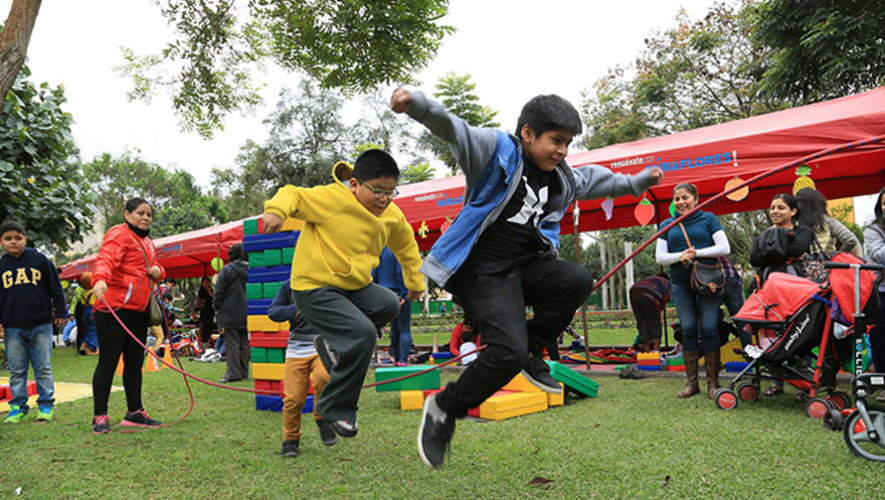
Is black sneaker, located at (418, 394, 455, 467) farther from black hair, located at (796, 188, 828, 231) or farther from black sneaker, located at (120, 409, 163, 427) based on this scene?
black hair, located at (796, 188, 828, 231)

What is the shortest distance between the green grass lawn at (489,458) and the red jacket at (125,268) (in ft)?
3.97

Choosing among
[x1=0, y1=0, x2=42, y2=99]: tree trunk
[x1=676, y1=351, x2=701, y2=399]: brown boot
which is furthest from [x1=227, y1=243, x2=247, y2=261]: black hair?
[x1=676, y1=351, x2=701, y2=399]: brown boot

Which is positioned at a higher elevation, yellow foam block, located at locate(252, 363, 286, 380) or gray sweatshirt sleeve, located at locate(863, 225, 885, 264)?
gray sweatshirt sleeve, located at locate(863, 225, 885, 264)

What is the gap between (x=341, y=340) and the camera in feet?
11.8

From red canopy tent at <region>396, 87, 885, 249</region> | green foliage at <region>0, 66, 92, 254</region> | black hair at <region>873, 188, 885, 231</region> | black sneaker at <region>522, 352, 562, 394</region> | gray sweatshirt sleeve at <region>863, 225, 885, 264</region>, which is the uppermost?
green foliage at <region>0, 66, 92, 254</region>

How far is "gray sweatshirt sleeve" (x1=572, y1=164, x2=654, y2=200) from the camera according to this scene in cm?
349

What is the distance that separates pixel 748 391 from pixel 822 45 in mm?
12190

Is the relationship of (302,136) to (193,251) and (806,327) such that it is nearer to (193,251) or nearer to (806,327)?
(193,251)

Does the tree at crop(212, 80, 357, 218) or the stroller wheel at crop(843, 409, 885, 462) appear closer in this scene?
the stroller wheel at crop(843, 409, 885, 462)

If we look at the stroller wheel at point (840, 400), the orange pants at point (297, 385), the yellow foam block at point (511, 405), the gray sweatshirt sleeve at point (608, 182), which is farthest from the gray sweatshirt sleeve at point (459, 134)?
the stroller wheel at point (840, 400)

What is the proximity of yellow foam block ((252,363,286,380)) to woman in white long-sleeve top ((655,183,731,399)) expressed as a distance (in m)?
4.05

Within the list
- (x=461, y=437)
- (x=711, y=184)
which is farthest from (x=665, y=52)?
(x=461, y=437)

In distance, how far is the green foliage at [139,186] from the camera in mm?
50000

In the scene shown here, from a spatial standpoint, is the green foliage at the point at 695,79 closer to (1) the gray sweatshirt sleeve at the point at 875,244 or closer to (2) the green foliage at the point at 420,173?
(2) the green foliage at the point at 420,173
